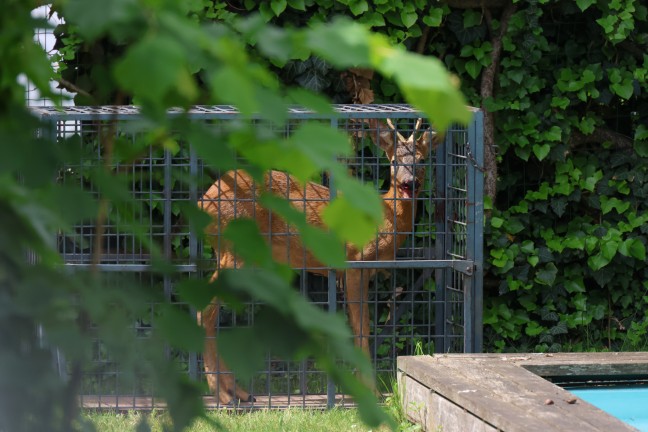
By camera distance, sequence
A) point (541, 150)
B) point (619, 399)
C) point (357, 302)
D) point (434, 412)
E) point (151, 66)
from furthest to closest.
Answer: point (541, 150) < point (357, 302) < point (619, 399) < point (434, 412) < point (151, 66)

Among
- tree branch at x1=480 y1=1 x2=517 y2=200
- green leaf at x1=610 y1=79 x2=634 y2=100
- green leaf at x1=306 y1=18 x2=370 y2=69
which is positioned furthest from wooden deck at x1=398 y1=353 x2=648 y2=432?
green leaf at x1=306 y1=18 x2=370 y2=69

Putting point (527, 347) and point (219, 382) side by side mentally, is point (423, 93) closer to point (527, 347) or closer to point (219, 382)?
point (219, 382)

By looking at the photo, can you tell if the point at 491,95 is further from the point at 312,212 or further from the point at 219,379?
the point at 219,379

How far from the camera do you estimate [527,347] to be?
660cm

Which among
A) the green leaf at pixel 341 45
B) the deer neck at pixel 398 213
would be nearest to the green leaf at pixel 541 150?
the deer neck at pixel 398 213

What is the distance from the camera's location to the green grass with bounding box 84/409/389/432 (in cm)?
472

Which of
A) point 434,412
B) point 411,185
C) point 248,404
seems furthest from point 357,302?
point 434,412

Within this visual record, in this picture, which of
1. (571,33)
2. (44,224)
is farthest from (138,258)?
(44,224)

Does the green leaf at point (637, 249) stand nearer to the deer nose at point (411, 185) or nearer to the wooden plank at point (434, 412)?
the deer nose at point (411, 185)

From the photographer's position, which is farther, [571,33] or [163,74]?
[571,33]

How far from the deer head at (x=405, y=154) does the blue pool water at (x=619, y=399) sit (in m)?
1.42

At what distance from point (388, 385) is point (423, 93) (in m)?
4.96

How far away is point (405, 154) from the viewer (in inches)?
211

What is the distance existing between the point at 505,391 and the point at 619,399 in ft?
3.77
